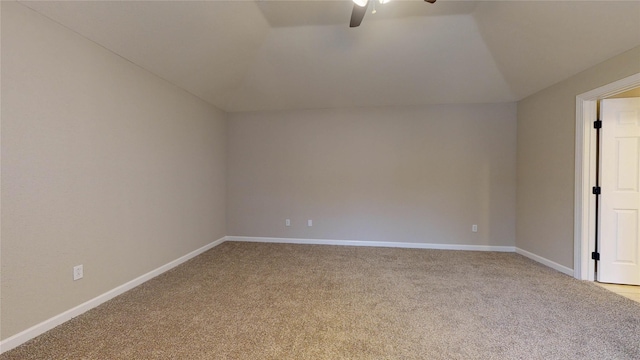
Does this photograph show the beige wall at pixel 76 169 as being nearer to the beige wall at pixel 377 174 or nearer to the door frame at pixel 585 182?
→ the beige wall at pixel 377 174

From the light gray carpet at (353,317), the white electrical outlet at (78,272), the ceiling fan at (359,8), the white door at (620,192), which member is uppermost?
the ceiling fan at (359,8)

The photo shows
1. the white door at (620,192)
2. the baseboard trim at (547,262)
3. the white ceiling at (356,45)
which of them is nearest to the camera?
the white ceiling at (356,45)

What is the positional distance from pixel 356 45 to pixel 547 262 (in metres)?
3.98

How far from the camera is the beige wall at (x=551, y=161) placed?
2877mm

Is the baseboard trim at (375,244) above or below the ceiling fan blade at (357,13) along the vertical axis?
below

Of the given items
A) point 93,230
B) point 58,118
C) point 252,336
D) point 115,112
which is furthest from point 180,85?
point 252,336

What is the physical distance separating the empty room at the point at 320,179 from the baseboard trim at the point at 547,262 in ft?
0.11

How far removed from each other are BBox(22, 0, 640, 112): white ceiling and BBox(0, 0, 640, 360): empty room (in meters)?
0.03

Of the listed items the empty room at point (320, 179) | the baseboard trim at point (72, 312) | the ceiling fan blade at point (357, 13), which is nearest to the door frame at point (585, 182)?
the empty room at point (320, 179)

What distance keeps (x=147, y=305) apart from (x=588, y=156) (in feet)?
16.5

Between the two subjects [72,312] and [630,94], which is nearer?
[72,312]

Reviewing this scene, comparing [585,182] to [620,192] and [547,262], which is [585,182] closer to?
[620,192]

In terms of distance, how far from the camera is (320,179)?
457 centimetres

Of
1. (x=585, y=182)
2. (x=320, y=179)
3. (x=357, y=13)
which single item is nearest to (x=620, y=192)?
(x=585, y=182)
